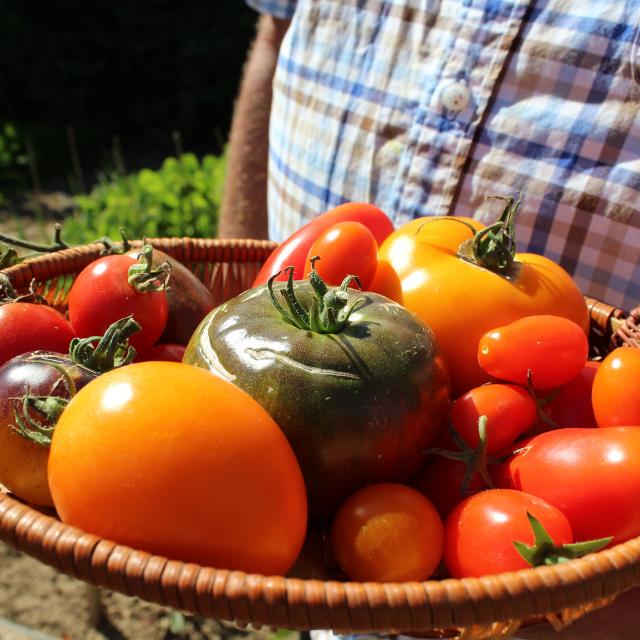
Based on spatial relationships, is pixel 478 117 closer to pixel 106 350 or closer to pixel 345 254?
pixel 345 254

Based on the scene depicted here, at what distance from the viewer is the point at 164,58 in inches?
228

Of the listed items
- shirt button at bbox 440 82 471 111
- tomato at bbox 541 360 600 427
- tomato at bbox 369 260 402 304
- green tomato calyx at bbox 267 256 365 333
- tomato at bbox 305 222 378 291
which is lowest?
tomato at bbox 541 360 600 427

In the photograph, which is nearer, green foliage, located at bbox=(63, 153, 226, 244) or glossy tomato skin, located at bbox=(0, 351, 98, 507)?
glossy tomato skin, located at bbox=(0, 351, 98, 507)

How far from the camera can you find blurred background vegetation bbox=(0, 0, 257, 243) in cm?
551

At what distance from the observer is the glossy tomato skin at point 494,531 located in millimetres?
835

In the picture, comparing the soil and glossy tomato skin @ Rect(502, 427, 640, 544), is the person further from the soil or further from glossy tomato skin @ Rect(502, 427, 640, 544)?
the soil

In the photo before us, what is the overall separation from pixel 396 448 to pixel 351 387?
10 centimetres

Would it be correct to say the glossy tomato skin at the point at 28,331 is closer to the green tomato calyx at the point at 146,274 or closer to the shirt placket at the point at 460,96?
the green tomato calyx at the point at 146,274

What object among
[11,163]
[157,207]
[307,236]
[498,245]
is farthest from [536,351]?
[11,163]

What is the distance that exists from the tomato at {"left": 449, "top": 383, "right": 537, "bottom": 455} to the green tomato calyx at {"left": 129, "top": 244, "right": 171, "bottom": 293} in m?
0.47

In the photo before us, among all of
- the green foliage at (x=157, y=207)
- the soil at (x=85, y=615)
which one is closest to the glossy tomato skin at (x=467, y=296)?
the soil at (x=85, y=615)

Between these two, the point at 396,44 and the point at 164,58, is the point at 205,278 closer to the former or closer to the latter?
the point at 396,44

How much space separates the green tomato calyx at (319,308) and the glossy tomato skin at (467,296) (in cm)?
18

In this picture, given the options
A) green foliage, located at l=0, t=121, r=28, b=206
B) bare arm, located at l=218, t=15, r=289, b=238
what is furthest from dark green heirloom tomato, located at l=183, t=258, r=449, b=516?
green foliage, located at l=0, t=121, r=28, b=206
